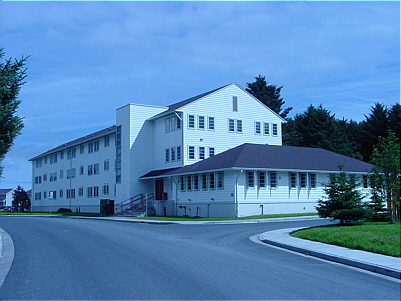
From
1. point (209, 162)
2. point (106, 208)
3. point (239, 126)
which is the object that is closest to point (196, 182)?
point (209, 162)

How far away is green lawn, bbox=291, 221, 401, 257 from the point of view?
13882 millimetres

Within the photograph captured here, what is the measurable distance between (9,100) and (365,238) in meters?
11.6

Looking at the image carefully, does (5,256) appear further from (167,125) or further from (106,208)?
(106,208)

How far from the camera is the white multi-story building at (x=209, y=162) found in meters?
36.3

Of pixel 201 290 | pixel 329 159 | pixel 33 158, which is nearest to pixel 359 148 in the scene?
pixel 329 159

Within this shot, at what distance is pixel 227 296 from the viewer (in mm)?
8445

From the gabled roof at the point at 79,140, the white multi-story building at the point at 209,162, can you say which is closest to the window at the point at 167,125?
the white multi-story building at the point at 209,162

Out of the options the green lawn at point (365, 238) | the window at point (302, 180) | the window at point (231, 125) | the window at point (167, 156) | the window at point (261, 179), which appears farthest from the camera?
the window at point (231, 125)

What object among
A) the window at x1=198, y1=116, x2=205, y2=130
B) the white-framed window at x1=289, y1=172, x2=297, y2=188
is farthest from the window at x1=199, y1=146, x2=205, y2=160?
the white-framed window at x1=289, y1=172, x2=297, y2=188

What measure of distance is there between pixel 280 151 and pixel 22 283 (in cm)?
3306

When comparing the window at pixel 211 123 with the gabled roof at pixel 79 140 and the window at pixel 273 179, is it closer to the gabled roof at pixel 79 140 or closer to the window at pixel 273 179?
the window at pixel 273 179

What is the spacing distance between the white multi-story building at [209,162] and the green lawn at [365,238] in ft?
54.0

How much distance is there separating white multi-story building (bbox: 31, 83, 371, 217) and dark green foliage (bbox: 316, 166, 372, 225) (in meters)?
13.1

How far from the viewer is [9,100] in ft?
40.1
